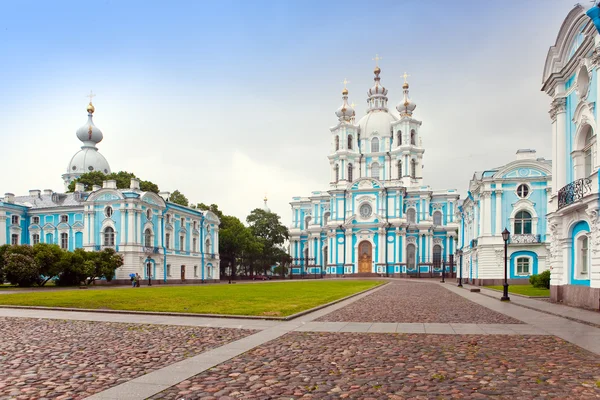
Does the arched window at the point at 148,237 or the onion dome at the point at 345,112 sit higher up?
the onion dome at the point at 345,112

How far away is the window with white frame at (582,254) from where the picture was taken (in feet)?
65.4

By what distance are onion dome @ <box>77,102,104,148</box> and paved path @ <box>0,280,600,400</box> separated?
232 feet

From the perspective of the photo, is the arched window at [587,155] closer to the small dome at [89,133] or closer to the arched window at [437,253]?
the arched window at [437,253]

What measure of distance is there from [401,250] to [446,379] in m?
73.0

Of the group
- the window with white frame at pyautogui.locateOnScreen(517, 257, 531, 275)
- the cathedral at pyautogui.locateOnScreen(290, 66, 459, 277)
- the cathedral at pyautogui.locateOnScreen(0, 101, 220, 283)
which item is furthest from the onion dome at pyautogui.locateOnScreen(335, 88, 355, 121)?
the window with white frame at pyautogui.locateOnScreen(517, 257, 531, 275)

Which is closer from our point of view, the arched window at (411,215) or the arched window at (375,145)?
the arched window at (411,215)

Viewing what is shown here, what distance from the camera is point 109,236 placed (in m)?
52.4

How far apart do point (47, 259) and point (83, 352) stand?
33998mm

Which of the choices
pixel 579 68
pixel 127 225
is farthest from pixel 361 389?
pixel 127 225

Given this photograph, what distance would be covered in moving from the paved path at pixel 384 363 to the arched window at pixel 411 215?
7195 cm

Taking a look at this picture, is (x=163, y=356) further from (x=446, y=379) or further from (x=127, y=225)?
(x=127, y=225)

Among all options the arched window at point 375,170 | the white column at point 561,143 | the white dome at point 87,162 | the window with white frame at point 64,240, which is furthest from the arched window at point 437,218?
the white column at point 561,143

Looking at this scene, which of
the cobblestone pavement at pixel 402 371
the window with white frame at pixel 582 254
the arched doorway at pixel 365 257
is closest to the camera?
the cobblestone pavement at pixel 402 371

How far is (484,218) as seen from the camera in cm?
4328
